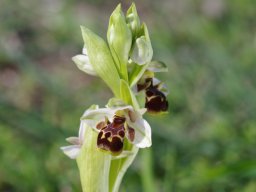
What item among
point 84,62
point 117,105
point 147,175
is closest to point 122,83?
point 117,105

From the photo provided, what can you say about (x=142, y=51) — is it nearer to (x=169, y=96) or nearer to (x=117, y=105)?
(x=117, y=105)

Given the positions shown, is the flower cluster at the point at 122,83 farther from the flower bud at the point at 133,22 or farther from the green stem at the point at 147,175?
the green stem at the point at 147,175

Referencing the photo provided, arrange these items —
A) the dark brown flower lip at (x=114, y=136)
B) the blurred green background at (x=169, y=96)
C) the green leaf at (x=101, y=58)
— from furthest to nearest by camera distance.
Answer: the blurred green background at (x=169, y=96)
the green leaf at (x=101, y=58)
the dark brown flower lip at (x=114, y=136)

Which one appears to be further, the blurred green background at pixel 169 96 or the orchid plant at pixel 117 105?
the blurred green background at pixel 169 96

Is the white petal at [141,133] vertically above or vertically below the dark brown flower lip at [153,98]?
below

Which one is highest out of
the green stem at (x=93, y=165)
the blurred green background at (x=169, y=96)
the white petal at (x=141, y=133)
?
the white petal at (x=141, y=133)

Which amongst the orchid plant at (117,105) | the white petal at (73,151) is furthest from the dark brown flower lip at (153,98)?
the white petal at (73,151)

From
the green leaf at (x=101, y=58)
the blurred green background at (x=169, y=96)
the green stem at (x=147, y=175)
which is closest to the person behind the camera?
the green leaf at (x=101, y=58)

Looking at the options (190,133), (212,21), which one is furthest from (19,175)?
(212,21)

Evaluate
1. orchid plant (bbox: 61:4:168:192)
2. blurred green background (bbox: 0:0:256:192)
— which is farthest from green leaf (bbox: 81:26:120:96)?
blurred green background (bbox: 0:0:256:192)
